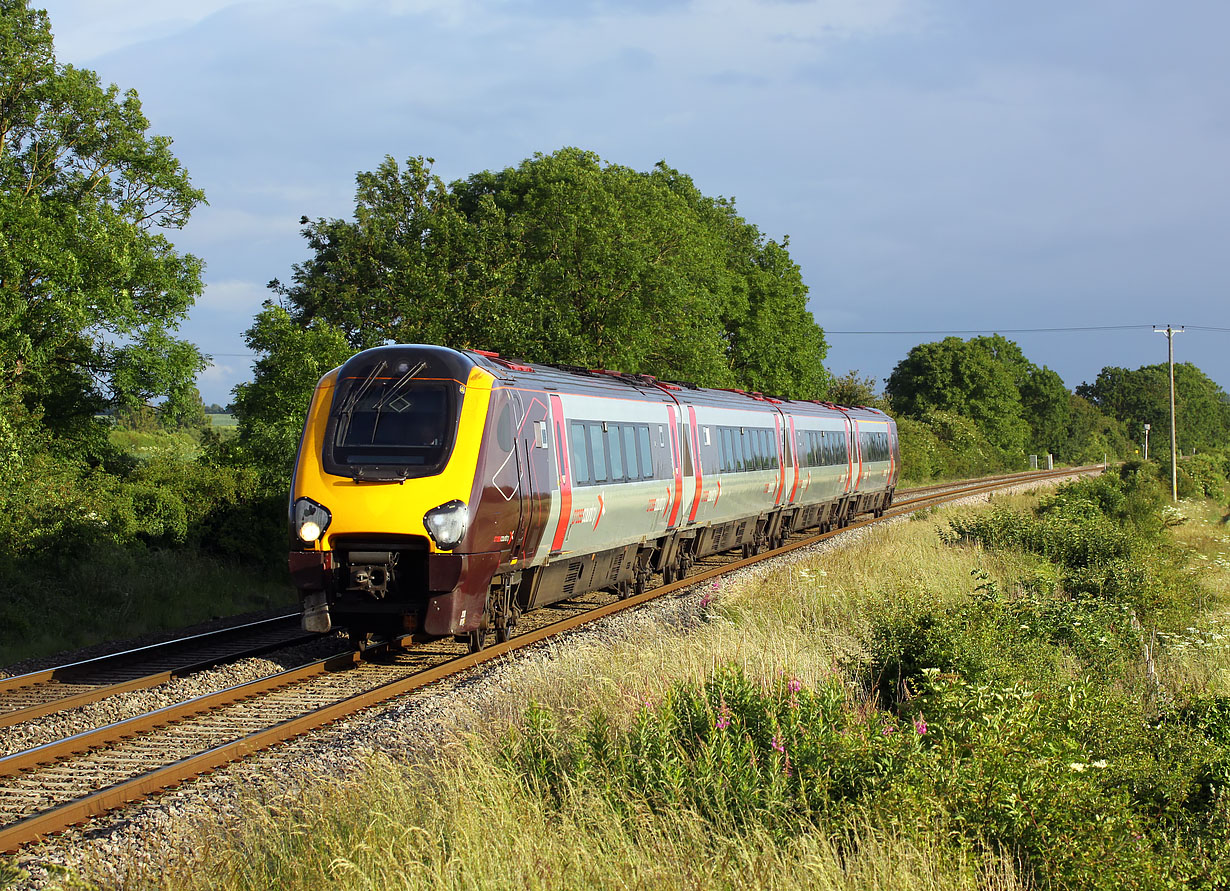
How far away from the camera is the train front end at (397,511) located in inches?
412

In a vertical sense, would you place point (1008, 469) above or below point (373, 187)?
below

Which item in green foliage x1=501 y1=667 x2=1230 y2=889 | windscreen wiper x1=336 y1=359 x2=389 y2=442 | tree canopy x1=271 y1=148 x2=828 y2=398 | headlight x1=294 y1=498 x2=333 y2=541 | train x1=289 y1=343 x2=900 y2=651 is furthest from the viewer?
tree canopy x1=271 y1=148 x2=828 y2=398

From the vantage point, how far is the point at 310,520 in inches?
421

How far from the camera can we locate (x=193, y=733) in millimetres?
8641

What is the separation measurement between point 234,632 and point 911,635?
8.19 meters

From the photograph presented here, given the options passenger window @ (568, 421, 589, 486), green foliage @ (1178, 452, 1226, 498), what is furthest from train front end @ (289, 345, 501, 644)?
green foliage @ (1178, 452, 1226, 498)

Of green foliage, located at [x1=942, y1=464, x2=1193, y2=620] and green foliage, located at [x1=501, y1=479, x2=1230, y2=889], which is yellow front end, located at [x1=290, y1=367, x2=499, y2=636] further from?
green foliage, located at [x1=942, y1=464, x2=1193, y2=620]

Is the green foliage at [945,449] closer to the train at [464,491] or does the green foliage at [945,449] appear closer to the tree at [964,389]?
the tree at [964,389]

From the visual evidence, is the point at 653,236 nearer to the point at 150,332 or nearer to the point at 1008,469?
the point at 150,332

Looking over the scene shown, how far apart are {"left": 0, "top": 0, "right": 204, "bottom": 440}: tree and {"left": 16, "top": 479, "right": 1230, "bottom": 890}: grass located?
16.0 meters

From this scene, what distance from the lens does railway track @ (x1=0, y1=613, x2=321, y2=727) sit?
9.71m

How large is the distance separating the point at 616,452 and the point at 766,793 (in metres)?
8.84

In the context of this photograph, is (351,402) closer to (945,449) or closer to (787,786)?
(787,786)

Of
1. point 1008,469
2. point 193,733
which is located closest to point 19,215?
point 193,733
